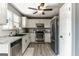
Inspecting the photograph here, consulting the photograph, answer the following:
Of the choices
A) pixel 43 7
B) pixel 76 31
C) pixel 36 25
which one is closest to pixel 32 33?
pixel 36 25

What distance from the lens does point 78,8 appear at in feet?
7.47

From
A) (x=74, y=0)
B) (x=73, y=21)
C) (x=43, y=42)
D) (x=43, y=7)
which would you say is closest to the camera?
(x=74, y=0)

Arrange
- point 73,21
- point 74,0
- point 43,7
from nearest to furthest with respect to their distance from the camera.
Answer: point 74,0, point 73,21, point 43,7

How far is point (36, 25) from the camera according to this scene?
8.91 m

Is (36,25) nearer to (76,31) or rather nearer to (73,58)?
(76,31)

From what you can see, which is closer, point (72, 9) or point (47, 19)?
point (72, 9)

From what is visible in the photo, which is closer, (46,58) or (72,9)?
(46,58)

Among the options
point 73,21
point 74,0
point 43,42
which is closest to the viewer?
point 74,0

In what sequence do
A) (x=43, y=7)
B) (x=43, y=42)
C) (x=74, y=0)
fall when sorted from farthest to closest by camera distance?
(x=43, y=42)
(x=43, y=7)
(x=74, y=0)

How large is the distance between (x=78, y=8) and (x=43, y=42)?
21.1ft

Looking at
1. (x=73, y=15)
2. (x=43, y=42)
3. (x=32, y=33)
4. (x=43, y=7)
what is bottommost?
(x=43, y=42)

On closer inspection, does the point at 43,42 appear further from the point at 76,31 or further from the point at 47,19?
the point at 76,31

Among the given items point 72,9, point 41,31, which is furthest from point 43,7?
point 41,31

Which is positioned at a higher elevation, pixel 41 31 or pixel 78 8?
pixel 78 8
